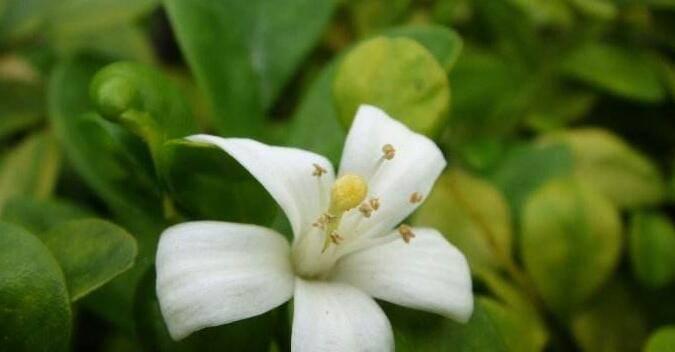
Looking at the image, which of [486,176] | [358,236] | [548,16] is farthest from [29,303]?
[548,16]

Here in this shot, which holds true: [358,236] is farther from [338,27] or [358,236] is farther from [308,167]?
[338,27]

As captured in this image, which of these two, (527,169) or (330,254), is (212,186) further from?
(527,169)

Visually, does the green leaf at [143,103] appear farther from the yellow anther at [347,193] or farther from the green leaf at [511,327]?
the green leaf at [511,327]

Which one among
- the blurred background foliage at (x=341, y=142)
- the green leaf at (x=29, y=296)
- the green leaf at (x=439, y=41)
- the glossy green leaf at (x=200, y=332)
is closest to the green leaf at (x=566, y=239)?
the blurred background foliage at (x=341, y=142)

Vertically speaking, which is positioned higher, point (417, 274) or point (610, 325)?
point (417, 274)

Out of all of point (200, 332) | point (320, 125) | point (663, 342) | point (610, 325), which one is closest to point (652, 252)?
point (610, 325)

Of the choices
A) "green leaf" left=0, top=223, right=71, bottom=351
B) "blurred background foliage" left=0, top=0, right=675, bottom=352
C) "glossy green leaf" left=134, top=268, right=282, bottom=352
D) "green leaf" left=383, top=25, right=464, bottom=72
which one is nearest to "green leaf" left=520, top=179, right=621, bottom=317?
"blurred background foliage" left=0, top=0, right=675, bottom=352

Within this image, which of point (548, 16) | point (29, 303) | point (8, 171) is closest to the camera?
point (29, 303)
